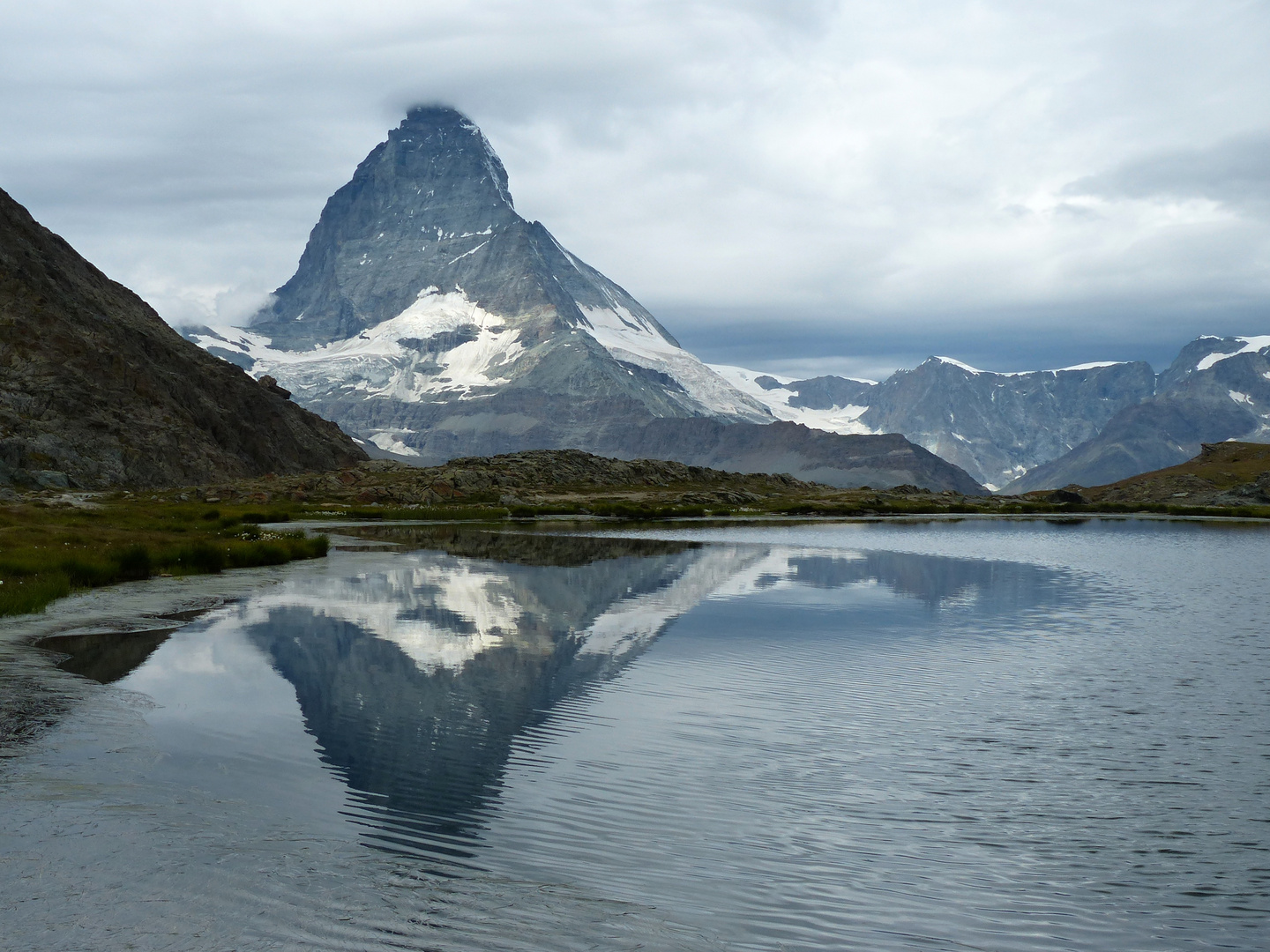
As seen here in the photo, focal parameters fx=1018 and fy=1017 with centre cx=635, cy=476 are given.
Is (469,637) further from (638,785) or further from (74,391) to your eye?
(74,391)

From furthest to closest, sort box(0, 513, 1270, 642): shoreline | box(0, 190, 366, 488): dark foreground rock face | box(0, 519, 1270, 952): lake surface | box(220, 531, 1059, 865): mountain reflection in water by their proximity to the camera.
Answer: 1. box(0, 190, 366, 488): dark foreground rock face
2. box(0, 513, 1270, 642): shoreline
3. box(220, 531, 1059, 865): mountain reflection in water
4. box(0, 519, 1270, 952): lake surface

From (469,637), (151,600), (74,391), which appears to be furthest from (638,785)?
(74,391)

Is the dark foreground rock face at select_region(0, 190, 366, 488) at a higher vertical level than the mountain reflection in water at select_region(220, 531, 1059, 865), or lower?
higher

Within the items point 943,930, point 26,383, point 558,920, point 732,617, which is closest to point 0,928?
point 558,920

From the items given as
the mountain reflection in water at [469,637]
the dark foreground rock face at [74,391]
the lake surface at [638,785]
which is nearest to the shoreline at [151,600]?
the lake surface at [638,785]

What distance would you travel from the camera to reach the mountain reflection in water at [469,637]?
17938 millimetres

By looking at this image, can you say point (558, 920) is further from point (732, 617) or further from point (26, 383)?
point (26, 383)

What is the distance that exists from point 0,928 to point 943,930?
10837 mm

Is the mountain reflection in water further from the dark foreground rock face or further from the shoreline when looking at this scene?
the dark foreground rock face

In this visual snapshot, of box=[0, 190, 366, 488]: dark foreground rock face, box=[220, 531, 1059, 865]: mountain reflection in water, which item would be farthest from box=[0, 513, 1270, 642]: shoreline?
box=[0, 190, 366, 488]: dark foreground rock face

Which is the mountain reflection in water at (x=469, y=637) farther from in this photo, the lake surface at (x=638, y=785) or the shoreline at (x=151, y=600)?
the shoreline at (x=151, y=600)

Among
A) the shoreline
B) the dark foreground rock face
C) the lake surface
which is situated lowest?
the lake surface

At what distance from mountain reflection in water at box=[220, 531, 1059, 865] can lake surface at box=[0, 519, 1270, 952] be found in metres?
0.16

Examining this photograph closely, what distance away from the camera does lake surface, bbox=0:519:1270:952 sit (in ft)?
40.5
